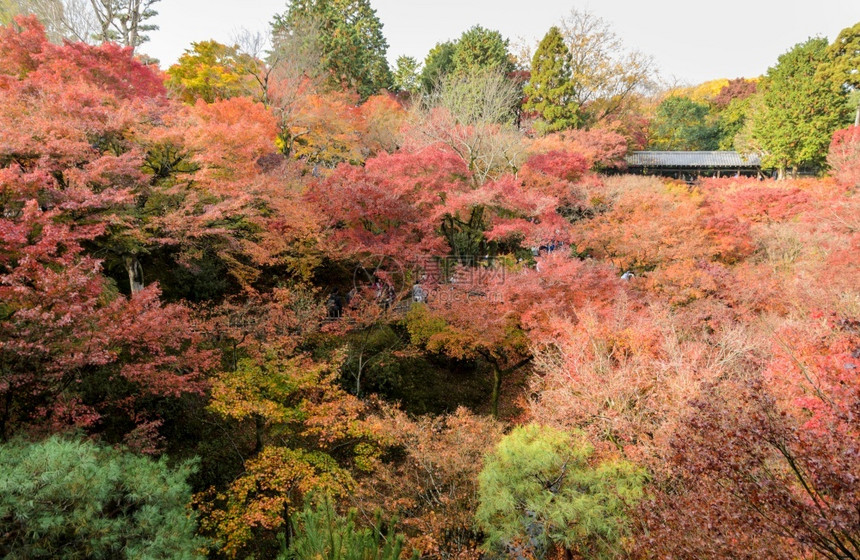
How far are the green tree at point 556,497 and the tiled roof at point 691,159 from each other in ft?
85.7

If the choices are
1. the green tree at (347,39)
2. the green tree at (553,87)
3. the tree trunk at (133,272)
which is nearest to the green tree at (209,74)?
the green tree at (347,39)

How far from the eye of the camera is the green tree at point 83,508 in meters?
5.08

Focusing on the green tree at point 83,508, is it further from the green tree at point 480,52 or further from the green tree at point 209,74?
the green tree at point 480,52

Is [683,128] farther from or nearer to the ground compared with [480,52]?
nearer to the ground

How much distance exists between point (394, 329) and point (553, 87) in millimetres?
21203

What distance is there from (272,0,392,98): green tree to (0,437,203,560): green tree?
27.7 meters

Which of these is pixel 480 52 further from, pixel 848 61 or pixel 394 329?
pixel 394 329

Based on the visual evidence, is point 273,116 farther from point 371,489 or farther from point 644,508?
point 644,508

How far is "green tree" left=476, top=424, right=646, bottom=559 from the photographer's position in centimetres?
719

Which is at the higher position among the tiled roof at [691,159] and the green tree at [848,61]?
the green tree at [848,61]

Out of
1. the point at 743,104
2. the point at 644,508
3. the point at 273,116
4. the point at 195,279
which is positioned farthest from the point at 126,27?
the point at 743,104

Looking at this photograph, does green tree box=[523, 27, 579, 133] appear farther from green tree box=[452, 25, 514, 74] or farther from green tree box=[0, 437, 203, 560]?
green tree box=[0, 437, 203, 560]

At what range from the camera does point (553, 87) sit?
96.1ft

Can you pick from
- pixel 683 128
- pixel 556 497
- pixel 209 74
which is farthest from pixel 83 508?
pixel 683 128
